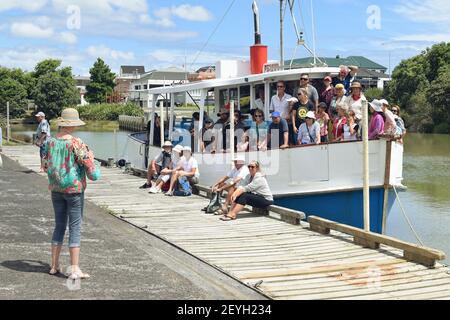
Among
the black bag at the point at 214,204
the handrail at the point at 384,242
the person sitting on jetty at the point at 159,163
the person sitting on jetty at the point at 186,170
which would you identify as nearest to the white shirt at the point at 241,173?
the black bag at the point at 214,204

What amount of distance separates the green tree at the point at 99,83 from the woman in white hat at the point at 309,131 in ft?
281

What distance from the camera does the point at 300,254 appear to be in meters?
8.05

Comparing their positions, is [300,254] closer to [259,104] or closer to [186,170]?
[186,170]

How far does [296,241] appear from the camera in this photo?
29.1 feet

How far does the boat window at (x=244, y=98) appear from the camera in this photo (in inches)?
551

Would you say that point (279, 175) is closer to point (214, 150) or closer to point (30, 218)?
point (214, 150)

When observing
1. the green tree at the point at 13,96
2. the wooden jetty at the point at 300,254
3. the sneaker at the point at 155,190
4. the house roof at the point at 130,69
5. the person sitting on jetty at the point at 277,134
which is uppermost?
the house roof at the point at 130,69

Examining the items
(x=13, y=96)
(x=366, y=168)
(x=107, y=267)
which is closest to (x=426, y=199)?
(x=366, y=168)

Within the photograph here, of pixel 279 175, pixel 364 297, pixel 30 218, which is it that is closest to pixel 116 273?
pixel 364 297

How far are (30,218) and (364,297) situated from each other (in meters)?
5.94

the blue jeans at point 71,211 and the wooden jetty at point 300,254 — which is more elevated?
the blue jeans at point 71,211

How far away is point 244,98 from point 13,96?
3255 inches

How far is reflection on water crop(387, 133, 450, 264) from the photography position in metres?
15.7

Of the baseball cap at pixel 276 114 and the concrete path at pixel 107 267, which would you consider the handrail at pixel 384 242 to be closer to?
the concrete path at pixel 107 267
